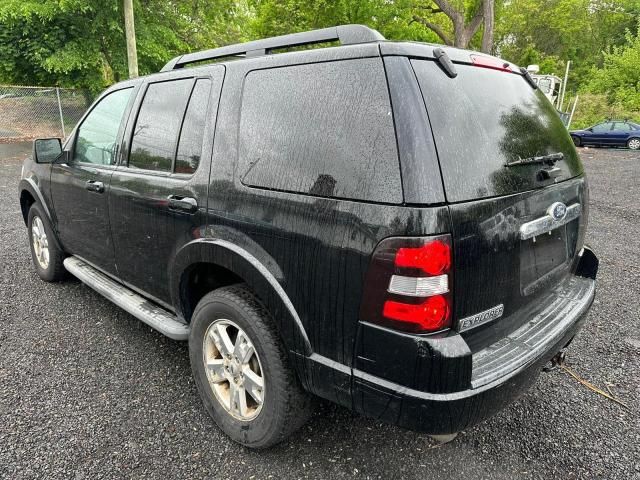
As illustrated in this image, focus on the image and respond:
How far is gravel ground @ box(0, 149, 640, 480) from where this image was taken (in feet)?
6.91

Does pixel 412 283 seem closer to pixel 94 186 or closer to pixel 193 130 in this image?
pixel 193 130

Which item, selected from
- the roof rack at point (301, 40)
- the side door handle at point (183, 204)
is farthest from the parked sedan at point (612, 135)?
the side door handle at point (183, 204)

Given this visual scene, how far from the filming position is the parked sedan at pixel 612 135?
20216mm

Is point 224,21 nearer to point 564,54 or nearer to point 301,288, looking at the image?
point 301,288

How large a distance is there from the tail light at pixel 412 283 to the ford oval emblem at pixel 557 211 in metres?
0.77

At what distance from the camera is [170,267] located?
2504mm

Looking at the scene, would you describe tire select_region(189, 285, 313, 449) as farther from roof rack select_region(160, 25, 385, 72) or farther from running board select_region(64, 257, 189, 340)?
roof rack select_region(160, 25, 385, 72)

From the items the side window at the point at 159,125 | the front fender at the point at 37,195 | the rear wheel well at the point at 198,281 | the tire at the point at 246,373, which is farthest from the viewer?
the front fender at the point at 37,195

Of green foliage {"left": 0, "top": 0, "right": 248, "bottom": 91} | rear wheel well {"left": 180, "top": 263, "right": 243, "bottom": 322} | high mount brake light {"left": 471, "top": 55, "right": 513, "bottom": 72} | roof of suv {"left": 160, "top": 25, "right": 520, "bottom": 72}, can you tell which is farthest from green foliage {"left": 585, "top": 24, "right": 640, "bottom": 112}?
rear wheel well {"left": 180, "top": 263, "right": 243, "bottom": 322}

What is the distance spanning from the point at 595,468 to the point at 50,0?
54.5ft

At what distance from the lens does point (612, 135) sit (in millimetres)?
20625

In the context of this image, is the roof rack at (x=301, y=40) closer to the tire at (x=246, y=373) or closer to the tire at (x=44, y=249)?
the tire at (x=246, y=373)

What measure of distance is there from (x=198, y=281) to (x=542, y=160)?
1894mm

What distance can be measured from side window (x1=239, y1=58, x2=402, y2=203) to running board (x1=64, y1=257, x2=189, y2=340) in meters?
1.09
